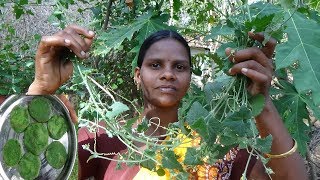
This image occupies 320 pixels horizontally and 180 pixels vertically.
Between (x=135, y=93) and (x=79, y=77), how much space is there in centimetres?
189

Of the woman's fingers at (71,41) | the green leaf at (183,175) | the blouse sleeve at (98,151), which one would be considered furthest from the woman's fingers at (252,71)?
the blouse sleeve at (98,151)

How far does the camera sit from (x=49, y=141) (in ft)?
3.61

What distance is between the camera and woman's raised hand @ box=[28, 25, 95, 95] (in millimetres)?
1049

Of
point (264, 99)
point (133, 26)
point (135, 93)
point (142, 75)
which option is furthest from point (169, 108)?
point (135, 93)

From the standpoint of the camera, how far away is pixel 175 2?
1.97 m

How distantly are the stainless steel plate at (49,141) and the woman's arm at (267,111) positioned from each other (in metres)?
0.40

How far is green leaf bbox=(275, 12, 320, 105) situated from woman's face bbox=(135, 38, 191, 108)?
0.35 meters

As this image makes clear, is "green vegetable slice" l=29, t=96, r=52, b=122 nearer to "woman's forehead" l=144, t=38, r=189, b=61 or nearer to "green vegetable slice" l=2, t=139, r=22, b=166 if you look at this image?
"green vegetable slice" l=2, t=139, r=22, b=166

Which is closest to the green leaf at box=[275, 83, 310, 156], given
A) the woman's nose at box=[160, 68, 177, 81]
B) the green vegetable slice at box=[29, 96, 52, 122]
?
the woman's nose at box=[160, 68, 177, 81]

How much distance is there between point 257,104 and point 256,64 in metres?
0.08

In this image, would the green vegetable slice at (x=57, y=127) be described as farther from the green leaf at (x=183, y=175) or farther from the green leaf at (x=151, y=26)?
the green leaf at (x=151, y=26)

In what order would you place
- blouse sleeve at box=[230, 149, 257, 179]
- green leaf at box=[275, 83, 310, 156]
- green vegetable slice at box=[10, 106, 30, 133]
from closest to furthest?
green vegetable slice at box=[10, 106, 30, 133] < blouse sleeve at box=[230, 149, 257, 179] < green leaf at box=[275, 83, 310, 156]

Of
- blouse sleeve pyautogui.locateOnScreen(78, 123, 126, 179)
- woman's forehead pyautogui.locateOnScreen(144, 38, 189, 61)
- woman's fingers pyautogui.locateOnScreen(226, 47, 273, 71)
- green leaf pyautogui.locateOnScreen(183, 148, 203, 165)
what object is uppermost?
woman's fingers pyautogui.locateOnScreen(226, 47, 273, 71)

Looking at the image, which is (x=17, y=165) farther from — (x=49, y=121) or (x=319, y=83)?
(x=319, y=83)
